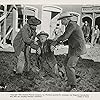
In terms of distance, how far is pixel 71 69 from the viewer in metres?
2.92

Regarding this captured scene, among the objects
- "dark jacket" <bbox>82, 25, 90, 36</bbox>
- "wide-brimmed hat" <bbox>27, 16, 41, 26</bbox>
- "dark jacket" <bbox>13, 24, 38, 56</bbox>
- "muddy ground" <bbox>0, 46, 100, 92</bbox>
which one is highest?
"wide-brimmed hat" <bbox>27, 16, 41, 26</bbox>

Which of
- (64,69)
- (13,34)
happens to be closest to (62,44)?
(64,69)

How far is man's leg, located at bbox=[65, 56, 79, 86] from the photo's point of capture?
2918mm

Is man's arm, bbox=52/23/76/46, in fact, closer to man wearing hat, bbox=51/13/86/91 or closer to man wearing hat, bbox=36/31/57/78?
man wearing hat, bbox=51/13/86/91

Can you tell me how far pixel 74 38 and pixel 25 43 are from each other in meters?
0.40

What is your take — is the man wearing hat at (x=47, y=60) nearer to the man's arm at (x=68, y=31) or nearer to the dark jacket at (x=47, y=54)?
the dark jacket at (x=47, y=54)

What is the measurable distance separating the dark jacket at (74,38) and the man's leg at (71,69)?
0.04 meters

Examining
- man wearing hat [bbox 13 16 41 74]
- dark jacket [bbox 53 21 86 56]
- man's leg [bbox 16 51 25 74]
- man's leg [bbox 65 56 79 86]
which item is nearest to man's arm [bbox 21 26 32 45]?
man wearing hat [bbox 13 16 41 74]

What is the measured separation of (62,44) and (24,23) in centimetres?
35

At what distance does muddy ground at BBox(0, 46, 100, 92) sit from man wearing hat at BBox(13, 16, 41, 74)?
44 mm

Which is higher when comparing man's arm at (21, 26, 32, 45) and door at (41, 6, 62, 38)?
door at (41, 6, 62, 38)

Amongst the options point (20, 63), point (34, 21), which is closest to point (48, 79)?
point (20, 63)

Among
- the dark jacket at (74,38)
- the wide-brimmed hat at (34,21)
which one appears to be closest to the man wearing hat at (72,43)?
the dark jacket at (74,38)

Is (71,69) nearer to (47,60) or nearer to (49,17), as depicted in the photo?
(47,60)
